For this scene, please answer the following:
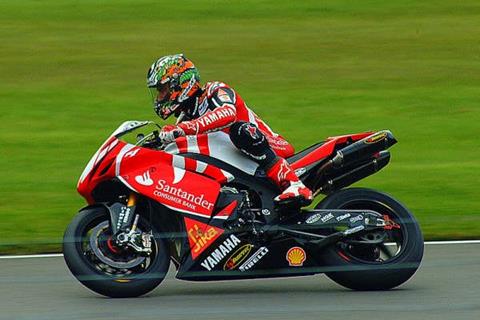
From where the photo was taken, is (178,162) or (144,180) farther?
(178,162)

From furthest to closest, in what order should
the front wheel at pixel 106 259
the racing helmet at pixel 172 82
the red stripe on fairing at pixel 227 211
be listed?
the racing helmet at pixel 172 82, the red stripe on fairing at pixel 227 211, the front wheel at pixel 106 259

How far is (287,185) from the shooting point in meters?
7.78

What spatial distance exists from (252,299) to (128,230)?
85 centimetres

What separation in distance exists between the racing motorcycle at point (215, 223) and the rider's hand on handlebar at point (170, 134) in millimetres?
81

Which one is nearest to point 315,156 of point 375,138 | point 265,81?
point 375,138

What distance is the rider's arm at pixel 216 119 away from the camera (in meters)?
7.74

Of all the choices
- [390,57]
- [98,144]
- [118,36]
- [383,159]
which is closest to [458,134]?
[98,144]

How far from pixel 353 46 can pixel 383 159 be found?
13595mm

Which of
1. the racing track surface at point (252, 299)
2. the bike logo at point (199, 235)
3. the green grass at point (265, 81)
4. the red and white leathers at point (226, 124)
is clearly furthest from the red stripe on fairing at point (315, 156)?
the green grass at point (265, 81)

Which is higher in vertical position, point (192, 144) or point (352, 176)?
point (192, 144)

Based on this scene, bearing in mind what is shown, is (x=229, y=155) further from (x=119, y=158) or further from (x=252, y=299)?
(x=252, y=299)

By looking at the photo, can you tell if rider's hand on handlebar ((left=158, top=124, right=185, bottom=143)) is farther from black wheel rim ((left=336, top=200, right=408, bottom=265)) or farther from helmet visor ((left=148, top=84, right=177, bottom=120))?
black wheel rim ((left=336, top=200, right=408, bottom=265))

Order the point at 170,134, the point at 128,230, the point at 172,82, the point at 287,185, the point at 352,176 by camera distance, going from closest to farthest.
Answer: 1. the point at 128,230
2. the point at 170,134
3. the point at 287,185
4. the point at 172,82
5. the point at 352,176

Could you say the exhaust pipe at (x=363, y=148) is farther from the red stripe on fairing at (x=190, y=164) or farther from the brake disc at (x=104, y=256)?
the brake disc at (x=104, y=256)
